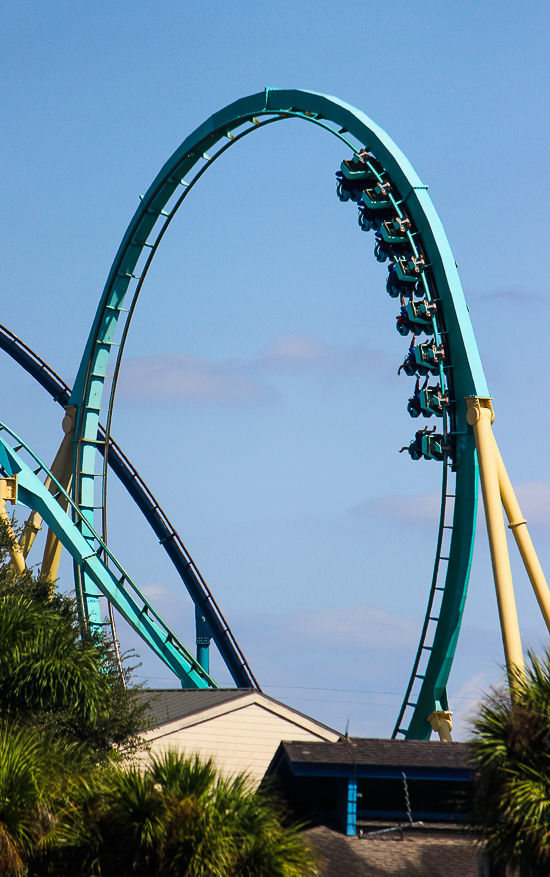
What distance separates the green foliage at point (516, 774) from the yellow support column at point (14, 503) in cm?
1465

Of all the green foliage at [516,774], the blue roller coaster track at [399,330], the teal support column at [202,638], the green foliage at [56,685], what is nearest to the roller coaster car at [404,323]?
the blue roller coaster track at [399,330]

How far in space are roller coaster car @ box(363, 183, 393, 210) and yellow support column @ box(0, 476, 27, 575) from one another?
9.42 metres

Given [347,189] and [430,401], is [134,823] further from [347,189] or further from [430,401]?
[347,189]

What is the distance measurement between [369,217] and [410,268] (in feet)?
5.74

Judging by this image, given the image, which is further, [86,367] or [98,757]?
[86,367]

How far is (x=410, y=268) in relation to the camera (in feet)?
74.2

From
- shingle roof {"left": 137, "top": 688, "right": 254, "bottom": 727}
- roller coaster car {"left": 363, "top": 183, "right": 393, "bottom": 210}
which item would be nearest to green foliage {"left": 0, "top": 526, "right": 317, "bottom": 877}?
shingle roof {"left": 137, "top": 688, "right": 254, "bottom": 727}

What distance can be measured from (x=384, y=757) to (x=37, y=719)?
484 cm

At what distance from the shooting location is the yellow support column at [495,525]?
19.1 m

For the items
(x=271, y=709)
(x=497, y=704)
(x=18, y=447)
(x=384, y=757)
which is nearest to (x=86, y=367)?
(x=18, y=447)

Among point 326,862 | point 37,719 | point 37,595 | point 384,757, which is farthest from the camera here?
point 37,595

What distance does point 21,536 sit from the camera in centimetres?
2614

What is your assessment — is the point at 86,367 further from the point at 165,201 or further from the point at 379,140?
the point at 379,140

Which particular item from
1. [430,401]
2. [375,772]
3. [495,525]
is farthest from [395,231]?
[375,772]
